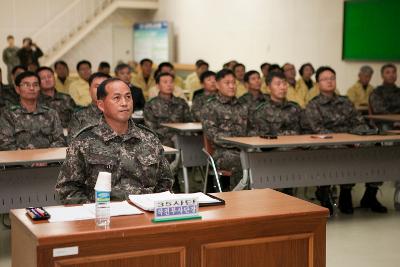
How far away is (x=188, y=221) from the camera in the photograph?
2.63 metres

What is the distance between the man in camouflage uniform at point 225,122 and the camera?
595 cm

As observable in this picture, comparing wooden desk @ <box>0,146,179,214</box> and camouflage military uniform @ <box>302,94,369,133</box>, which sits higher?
camouflage military uniform @ <box>302,94,369,133</box>

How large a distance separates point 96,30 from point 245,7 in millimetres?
6184

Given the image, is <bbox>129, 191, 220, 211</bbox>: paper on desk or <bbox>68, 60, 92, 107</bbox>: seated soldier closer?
<bbox>129, 191, 220, 211</bbox>: paper on desk

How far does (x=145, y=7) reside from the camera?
58.7ft

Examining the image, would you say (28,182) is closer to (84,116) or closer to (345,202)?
(84,116)

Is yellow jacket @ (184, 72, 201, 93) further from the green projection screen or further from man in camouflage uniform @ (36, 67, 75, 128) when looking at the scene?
man in camouflage uniform @ (36, 67, 75, 128)

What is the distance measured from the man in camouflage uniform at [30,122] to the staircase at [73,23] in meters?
11.6

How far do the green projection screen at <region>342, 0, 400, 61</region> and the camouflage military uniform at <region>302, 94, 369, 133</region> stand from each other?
3.55 m

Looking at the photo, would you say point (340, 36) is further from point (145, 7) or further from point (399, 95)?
point (145, 7)

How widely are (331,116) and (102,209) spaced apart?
4322 millimetres

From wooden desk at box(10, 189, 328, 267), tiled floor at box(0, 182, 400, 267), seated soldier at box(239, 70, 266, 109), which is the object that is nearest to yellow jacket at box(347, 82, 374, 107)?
seated soldier at box(239, 70, 266, 109)

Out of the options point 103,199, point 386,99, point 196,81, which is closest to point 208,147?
point 103,199

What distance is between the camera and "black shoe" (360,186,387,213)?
623cm
